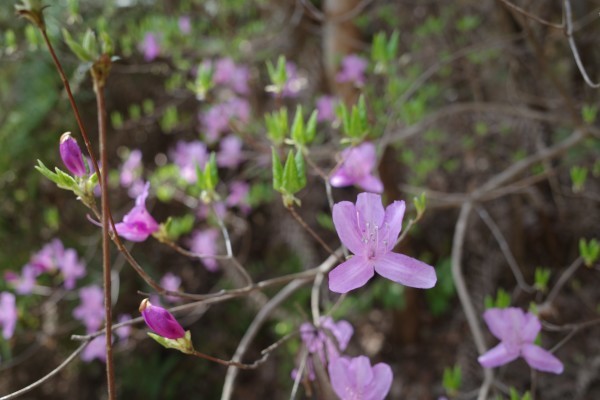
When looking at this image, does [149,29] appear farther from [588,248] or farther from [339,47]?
[588,248]

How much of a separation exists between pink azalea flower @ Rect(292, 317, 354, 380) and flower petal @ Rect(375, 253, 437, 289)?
0.32 metres

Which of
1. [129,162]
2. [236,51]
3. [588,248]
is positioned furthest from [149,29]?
[588,248]

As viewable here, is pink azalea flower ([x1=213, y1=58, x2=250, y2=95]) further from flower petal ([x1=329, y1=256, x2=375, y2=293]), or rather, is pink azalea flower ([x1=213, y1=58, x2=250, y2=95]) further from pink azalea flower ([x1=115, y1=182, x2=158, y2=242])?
flower petal ([x1=329, y1=256, x2=375, y2=293])

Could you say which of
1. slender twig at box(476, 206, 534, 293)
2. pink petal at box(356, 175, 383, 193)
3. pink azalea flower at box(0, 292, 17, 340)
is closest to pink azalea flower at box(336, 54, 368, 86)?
slender twig at box(476, 206, 534, 293)

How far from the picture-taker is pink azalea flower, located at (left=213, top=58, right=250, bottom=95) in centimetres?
298

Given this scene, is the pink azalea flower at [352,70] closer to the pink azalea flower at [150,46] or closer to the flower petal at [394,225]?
the pink azalea flower at [150,46]

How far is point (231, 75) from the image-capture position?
3.02 metres

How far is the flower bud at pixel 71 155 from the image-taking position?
2.77ft

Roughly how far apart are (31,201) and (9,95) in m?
0.77

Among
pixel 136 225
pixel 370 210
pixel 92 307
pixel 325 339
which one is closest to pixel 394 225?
pixel 370 210

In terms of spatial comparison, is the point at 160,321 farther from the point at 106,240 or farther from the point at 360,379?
the point at 360,379

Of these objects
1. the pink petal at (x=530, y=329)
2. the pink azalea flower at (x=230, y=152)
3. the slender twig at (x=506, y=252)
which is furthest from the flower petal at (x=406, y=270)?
the pink azalea flower at (x=230, y=152)

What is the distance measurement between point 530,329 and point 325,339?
0.44m

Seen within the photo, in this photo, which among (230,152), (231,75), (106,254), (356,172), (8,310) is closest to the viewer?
(106,254)
